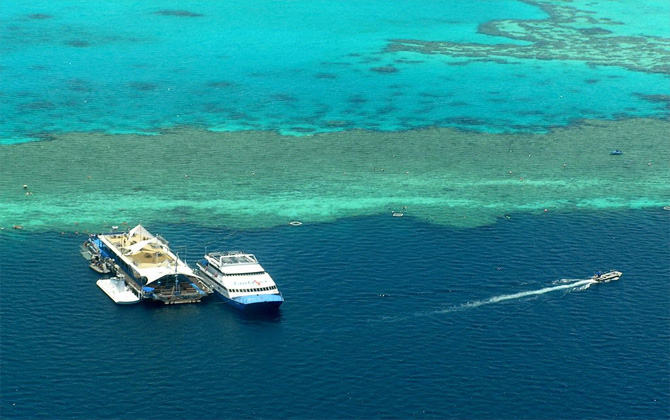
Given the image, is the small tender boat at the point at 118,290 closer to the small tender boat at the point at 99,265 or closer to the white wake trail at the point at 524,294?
the small tender boat at the point at 99,265

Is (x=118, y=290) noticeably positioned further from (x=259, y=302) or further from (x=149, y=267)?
(x=259, y=302)

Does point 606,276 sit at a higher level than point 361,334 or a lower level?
lower

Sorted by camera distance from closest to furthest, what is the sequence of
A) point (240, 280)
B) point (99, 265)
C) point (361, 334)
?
point (361, 334)
point (240, 280)
point (99, 265)

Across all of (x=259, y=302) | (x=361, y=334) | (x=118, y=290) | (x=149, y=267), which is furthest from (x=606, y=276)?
(x=118, y=290)

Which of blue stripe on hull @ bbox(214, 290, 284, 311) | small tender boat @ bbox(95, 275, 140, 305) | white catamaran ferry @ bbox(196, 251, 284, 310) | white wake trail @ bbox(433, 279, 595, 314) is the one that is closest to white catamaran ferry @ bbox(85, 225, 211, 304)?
small tender boat @ bbox(95, 275, 140, 305)

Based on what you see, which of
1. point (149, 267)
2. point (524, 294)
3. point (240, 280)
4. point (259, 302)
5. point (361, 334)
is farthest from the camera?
point (149, 267)

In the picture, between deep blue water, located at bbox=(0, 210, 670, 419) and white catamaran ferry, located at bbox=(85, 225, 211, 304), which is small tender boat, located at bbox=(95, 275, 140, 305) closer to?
white catamaran ferry, located at bbox=(85, 225, 211, 304)
